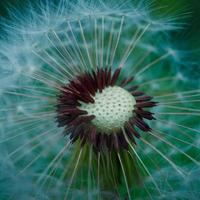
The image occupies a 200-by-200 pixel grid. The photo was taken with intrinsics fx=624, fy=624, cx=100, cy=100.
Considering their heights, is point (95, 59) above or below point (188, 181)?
above

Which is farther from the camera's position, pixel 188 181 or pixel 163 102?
pixel 163 102

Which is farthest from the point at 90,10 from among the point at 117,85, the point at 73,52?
the point at 117,85

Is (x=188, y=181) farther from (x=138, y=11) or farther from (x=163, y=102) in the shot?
(x=138, y=11)
